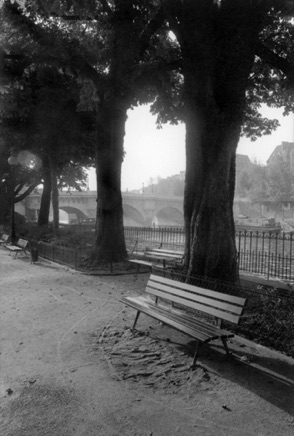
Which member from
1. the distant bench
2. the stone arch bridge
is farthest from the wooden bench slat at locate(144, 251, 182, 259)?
the stone arch bridge

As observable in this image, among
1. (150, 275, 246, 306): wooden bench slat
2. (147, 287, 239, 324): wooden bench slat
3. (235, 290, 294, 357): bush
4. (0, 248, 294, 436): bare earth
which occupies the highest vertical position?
(150, 275, 246, 306): wooden bench slat

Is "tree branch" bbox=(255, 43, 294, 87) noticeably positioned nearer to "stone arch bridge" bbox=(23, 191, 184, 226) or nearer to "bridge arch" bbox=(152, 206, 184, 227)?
"stone arch bridge" bbox=(23, 191, 184, 226)

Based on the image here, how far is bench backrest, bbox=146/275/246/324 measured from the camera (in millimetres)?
4887

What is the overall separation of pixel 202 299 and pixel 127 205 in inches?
2455

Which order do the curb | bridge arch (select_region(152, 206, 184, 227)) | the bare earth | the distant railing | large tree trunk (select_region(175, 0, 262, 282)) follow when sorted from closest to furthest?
the bare earth
the curb
large tree trunk (select_region(175, 0, 262, 282))
the distant railing
bridge arch (select_region(152, 206, 184, 227))

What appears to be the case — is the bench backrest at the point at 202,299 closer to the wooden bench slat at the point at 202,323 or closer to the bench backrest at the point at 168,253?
the wooden bench slat at the point at 202,323

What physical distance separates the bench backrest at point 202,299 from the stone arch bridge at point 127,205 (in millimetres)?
52583

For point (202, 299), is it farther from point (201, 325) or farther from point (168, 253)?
point (168, 253)

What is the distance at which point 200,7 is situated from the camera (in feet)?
26.1

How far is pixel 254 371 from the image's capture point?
14.9 feet

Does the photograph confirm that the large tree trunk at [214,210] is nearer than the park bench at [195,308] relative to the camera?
No

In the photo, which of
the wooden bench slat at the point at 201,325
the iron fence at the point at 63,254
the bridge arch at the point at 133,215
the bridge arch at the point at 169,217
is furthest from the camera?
the bridge arch at the point at 169,217

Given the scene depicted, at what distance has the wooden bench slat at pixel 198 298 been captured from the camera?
489cm

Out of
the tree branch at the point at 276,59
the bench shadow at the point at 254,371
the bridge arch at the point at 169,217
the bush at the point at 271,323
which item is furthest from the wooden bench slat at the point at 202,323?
the bridge arch at the point at 169,217
